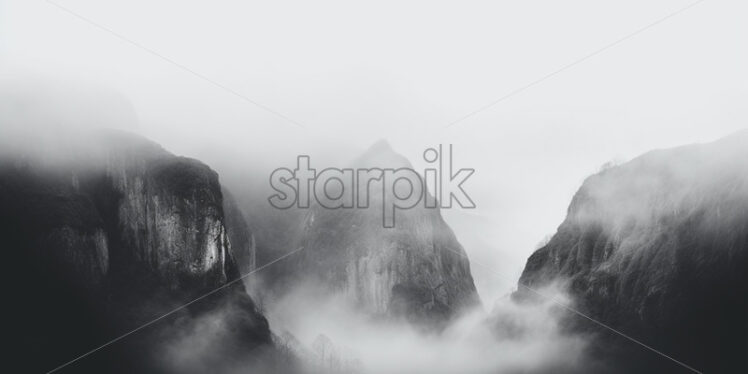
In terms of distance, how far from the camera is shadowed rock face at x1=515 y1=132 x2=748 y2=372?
198 ft

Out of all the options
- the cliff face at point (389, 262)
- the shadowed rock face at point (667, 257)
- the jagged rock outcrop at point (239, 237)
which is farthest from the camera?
the cliff face at point (389, 262)

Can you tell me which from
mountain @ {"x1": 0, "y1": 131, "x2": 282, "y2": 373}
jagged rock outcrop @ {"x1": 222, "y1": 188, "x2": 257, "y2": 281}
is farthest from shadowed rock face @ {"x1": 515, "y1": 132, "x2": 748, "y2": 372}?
jagged rock outcrop @ {"x1": 222, "y1": 188, "x2": 257, "y2": 281}

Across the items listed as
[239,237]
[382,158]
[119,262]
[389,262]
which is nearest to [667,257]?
[389,262]

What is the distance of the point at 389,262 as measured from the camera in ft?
434

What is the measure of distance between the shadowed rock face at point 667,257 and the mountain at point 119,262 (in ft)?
187

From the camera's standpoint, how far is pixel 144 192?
82125mm

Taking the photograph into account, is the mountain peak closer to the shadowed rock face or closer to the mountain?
the shadowed rock face

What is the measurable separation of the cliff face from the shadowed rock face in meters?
35.4

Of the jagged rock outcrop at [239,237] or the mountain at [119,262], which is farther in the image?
the jagged rock outcrop at [239,237]

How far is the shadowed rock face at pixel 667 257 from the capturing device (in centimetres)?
6028

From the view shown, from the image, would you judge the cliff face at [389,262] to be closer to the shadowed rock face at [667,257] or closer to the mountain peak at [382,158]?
the mountain peak at [382,158]

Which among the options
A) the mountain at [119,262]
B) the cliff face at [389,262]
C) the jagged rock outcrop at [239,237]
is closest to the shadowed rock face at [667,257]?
the cliff face at [389,262]

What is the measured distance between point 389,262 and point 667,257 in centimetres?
7023

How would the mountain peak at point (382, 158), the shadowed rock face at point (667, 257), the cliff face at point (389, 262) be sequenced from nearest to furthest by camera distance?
the shadowed rock face at point (667, 257)
the cliff face at point (389, 262)
the mountain peak at point (382, 158)
